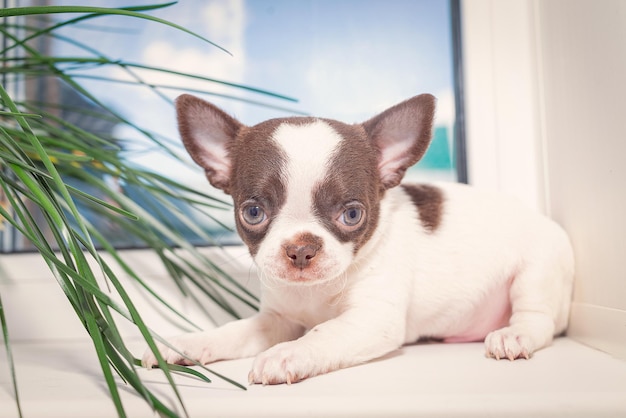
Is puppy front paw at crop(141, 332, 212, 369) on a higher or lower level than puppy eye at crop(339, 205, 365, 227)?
lower

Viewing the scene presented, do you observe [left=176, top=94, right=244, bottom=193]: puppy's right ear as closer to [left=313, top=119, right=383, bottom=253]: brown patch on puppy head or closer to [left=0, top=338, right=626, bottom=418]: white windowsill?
[left=313, top=119, right=383, bottom=253]: brown patch on puppy head

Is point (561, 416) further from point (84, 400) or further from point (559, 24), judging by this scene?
point (559, 24)

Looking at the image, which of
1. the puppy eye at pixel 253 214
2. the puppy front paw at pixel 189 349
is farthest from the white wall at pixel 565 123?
the puppy front paw at pixel 189 349

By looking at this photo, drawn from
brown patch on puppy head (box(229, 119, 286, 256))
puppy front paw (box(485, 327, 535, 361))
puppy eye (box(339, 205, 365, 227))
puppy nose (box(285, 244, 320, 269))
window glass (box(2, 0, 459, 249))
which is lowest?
puppy front paw (box(485, 327, 535, 361))

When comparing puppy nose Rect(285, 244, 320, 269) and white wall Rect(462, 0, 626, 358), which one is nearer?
puppy nose Rect(285, 244, 320, 269)

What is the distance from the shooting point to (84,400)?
87cm

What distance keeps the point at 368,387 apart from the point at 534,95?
3.61ft

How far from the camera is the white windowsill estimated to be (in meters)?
0.83

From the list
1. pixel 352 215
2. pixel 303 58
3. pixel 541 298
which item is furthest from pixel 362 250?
pixel 303 58

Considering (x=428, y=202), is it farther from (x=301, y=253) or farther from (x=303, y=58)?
(x=303, y=58)

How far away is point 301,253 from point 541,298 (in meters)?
0.64

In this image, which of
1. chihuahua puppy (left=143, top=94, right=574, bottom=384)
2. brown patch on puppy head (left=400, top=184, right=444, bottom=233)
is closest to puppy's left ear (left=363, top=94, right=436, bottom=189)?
chihuahua puppy (left=143, top=94, right=574, bottom=384)

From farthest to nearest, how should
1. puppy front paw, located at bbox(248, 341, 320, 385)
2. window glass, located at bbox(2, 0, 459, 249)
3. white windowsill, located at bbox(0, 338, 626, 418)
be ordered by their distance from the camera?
window glass, located at bbox(2, 0, 459, 249) < puppy front paw, located at bbox(248, 341, 320, 385) < white windowsill, located at bbox(0, 338, 626, 418)

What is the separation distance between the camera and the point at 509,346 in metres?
1.19
